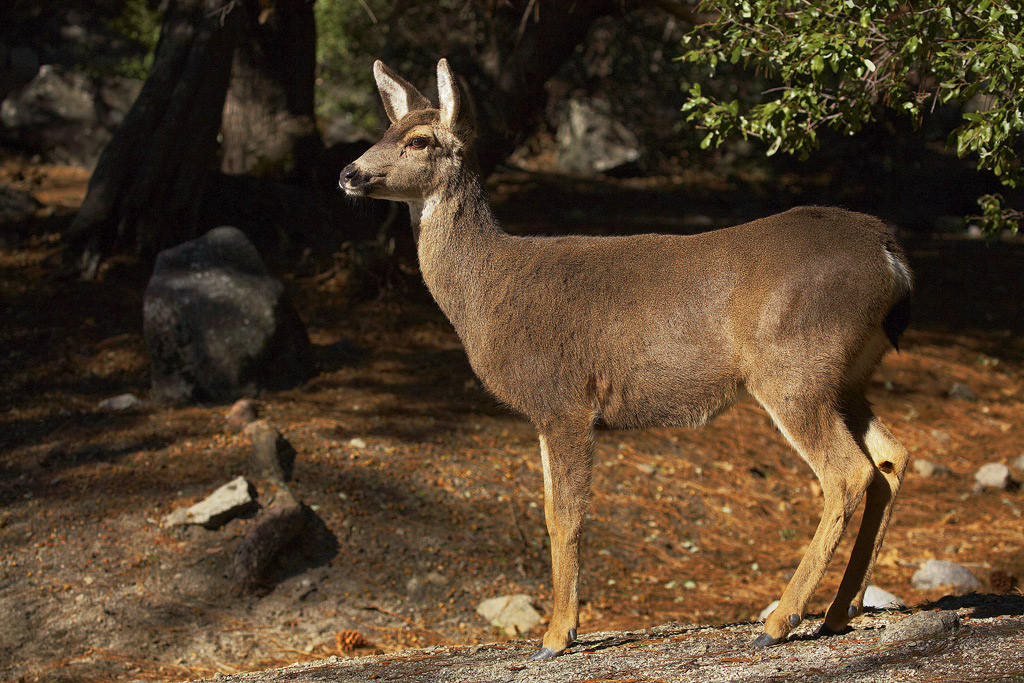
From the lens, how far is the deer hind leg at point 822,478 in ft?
12.6

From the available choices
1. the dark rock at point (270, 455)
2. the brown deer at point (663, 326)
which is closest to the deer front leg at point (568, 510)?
the brown deer at point (663, 326)

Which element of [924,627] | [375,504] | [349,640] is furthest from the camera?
[375,504]

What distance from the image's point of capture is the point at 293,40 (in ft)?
37.4

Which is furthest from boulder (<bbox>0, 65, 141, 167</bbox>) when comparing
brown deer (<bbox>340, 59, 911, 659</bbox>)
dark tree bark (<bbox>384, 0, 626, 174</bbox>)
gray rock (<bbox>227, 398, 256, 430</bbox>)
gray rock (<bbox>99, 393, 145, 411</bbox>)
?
brown deer (<bbox>340, 59, 911, 659</bbox>)

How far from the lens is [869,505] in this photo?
4.27 m

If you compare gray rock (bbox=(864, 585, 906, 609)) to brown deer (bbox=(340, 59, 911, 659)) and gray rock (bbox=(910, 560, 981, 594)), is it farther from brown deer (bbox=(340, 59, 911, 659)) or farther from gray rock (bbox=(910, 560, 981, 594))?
brown deer (bbox=(340, 59, 911, 659))

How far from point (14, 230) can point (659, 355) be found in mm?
9468

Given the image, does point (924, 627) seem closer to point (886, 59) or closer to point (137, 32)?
point (886, 59)

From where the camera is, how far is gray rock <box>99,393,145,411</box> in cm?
744

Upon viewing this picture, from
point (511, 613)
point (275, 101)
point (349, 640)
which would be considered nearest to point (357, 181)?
point (349, 640)

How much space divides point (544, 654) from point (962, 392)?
22.3 ft

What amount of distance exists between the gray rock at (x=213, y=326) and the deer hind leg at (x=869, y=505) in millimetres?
4945

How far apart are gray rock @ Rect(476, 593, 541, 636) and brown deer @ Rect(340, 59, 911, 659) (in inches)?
Answer: 60.6

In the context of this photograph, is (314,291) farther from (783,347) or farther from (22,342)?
(783,347)
